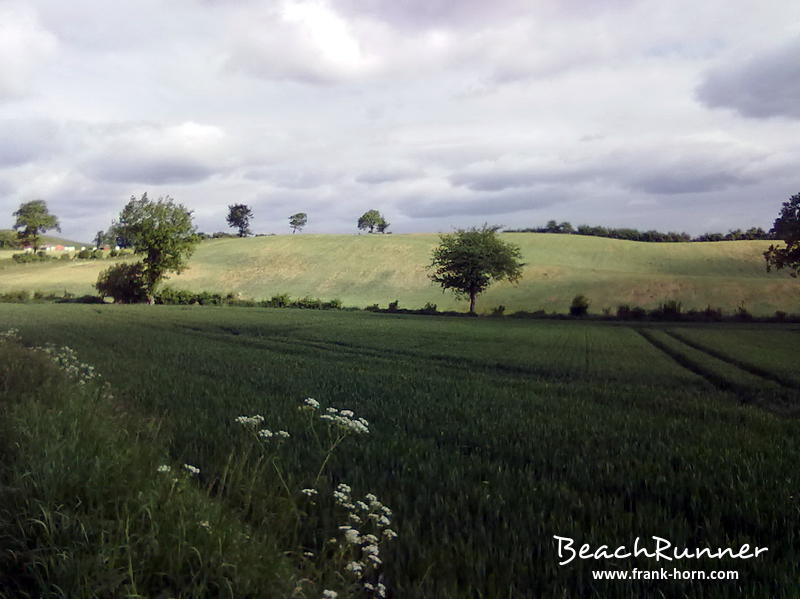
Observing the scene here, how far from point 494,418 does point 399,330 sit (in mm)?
29698

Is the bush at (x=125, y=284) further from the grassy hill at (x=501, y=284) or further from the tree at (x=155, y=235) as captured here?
the grassy hill at (x=501, y=284)

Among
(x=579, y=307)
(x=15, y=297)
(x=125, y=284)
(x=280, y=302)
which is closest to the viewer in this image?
(x=579, y=307)

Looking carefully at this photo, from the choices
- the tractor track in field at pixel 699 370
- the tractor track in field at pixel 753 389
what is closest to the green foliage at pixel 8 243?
the tractor track in field at pixel 699 370

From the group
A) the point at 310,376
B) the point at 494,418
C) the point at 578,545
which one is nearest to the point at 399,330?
the point at 310,376

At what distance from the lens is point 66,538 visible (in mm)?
4160

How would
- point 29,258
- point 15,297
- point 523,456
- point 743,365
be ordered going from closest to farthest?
point 523,456 → point 743,365 → point 15,297 → point 29,258

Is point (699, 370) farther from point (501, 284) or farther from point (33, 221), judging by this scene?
point (33, 221)

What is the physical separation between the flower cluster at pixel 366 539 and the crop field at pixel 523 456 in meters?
0.14

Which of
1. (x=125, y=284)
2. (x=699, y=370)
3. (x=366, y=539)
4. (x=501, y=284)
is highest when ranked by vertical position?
(x=125, y=284)

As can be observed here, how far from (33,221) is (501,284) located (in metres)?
126

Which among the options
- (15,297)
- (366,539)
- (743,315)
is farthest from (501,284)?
(366,539)

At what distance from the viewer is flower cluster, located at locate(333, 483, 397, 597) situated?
14.1ft

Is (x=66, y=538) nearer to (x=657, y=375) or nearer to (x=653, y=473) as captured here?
(x=653, y=473)

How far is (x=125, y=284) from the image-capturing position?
80375 millimetres
